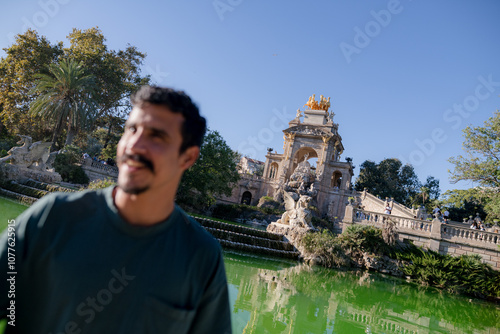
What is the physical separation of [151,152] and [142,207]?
0.21m

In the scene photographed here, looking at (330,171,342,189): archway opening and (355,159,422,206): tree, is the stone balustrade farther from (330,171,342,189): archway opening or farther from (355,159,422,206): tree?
(355,159,422,206): tree

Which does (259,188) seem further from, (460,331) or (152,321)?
(152,321)

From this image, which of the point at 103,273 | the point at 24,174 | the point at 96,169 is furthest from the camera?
the point at 96,169

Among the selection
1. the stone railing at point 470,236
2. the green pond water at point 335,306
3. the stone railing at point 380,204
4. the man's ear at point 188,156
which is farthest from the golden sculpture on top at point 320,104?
the man's ear at point 188,156

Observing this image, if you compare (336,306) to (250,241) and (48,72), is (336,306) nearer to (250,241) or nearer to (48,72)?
(250,241)

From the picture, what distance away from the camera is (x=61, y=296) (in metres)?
1.11

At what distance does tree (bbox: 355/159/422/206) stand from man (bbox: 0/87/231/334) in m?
54.1

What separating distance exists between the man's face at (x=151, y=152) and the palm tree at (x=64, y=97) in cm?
2545

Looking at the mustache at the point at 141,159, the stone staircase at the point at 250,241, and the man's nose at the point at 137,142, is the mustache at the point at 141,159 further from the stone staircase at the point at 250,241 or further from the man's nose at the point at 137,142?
the stone staircase at the point at 250,241

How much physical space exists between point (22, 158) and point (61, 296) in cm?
1786

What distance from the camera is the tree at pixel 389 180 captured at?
170ft

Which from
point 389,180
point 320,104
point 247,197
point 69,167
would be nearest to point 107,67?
point 69,167

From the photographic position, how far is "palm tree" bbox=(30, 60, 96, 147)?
23203 millimetres

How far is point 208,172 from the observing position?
2320 cm
